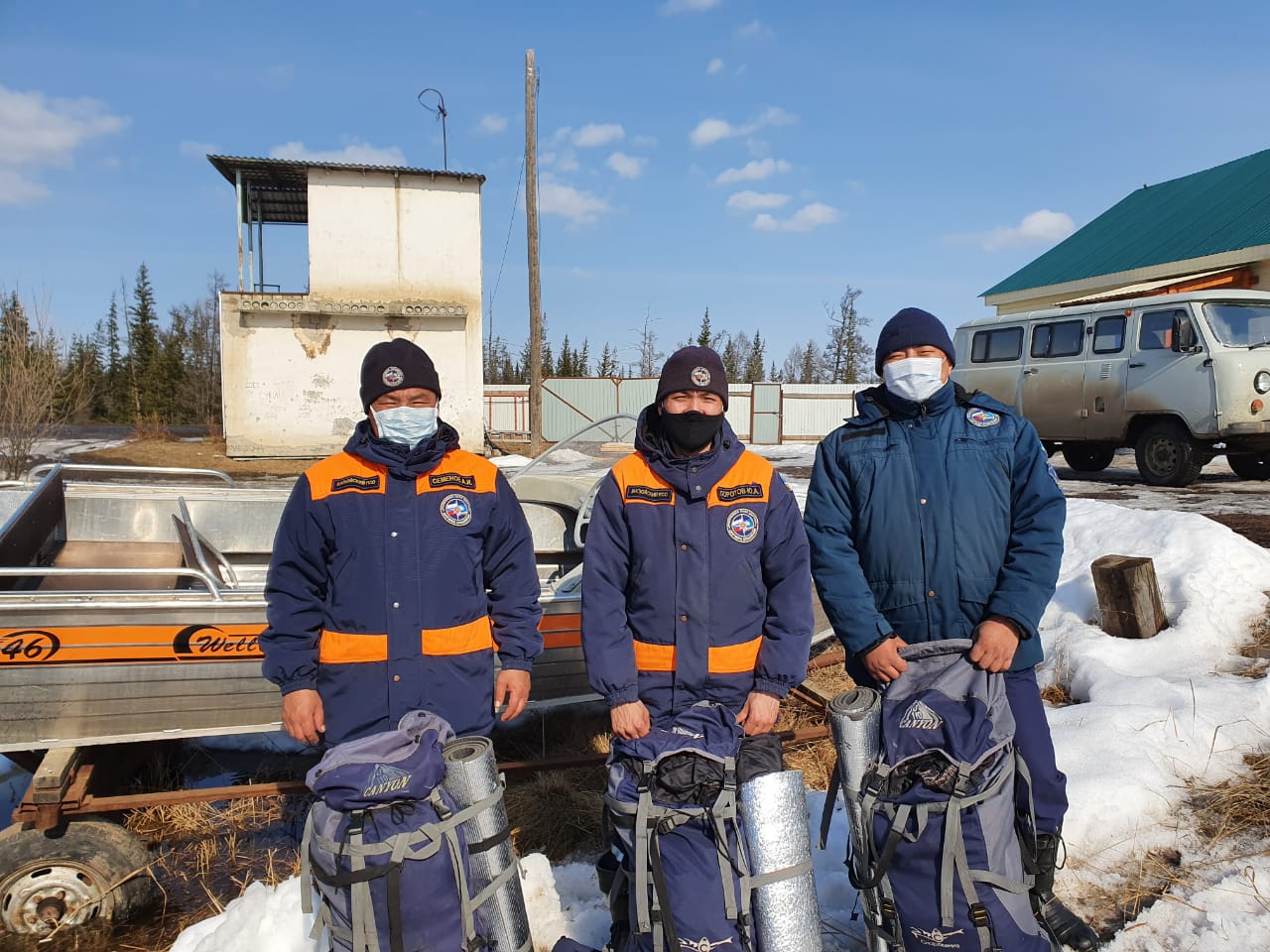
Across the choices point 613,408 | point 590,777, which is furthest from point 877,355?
point 613,408

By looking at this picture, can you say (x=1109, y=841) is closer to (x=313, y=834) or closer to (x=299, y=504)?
(x=313, y=834)

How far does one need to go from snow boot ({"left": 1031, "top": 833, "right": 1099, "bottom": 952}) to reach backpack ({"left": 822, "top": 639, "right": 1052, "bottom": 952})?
0.13 meters

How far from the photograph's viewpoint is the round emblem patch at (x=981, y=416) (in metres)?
2.32

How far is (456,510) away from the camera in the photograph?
7.51ft

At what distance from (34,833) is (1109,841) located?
3992mm

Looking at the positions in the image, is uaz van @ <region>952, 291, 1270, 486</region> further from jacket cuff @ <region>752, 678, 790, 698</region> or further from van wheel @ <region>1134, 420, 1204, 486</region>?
jacket cuff @ <region>752, 678, 790, 698</region>

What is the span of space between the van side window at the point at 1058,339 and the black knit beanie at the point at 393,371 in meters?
11.0

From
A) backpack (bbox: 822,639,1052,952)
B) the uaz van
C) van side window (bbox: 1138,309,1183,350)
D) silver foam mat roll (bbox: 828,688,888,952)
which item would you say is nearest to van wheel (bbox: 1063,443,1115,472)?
the uaz van

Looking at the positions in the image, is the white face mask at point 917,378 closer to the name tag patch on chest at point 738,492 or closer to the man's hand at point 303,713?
the name tag patch on chest at point 738,492

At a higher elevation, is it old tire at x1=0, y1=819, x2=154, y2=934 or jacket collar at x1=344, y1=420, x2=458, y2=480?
jacket collar at x1=344, y1=420, x2=458, y2=480

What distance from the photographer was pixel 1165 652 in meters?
4.18

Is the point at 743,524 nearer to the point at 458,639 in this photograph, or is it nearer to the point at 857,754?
the point at 857,754

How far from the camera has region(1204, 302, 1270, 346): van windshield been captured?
9.34 meters

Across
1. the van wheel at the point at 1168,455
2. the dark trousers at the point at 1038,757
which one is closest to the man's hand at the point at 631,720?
the dark trousers at the point at 1038,757
